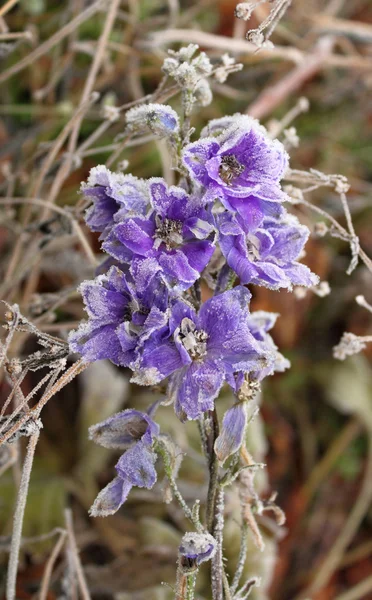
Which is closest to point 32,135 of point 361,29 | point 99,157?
point 99,157

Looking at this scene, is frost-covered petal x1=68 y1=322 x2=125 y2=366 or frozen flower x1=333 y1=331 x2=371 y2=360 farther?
frozen flower x1=333 y1=331 x2=371 y2=360

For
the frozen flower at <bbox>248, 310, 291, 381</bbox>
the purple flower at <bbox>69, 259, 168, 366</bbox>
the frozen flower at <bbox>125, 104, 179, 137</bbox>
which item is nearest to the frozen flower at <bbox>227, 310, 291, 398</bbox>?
the frozen flower at <bbox>248, 310, 291, 381</bbox>

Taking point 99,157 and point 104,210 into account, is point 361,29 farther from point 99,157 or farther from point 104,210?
point 104,210

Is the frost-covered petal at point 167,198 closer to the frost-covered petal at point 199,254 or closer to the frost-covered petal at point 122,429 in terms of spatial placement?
the frost-covered petal at point 199,254

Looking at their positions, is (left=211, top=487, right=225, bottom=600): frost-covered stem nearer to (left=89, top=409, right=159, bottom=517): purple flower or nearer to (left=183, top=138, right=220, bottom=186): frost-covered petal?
(left=89, top=409, right=159, bottom=517): purple flower

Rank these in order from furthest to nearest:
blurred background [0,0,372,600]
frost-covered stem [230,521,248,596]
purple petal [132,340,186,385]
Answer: blurred background [0,0,372,600] < frost-covered stem [230,521,248,596] < purple petal [132,340,186,385]

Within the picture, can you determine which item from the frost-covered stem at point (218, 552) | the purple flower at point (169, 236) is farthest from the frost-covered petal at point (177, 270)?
the frost-covered stem at point (218, 552)

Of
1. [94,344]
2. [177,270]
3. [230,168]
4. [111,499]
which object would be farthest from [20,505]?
[230,168]

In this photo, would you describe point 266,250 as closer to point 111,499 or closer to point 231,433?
point 231,433
